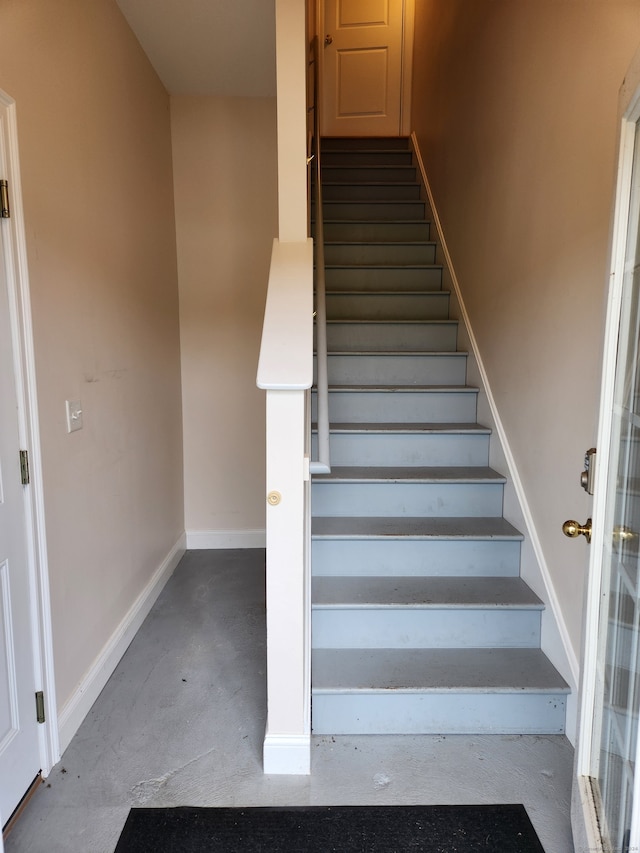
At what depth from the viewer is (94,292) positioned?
2.02m

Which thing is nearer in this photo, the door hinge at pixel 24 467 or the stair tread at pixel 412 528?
the door hinge at pixel 24 467

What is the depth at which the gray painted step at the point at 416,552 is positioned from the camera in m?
2.09

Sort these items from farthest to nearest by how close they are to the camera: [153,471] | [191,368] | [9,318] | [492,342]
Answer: [191,368] → [153,471] → [492,342] → [9,318]

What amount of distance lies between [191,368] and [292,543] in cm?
211

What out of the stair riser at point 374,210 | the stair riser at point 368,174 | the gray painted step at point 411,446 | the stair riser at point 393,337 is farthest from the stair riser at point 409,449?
the stair riser at point 368,174

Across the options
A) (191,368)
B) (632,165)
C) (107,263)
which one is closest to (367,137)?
(191,368)

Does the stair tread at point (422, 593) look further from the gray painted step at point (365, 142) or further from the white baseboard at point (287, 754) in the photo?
the gray painted step at point (365, 142)

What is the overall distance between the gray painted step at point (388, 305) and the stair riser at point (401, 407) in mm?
648

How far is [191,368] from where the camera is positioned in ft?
10.9

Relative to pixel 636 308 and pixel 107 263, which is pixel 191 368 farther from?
pixel 636 308

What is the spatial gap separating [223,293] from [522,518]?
7.27 ft

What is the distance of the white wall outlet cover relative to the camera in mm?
1794

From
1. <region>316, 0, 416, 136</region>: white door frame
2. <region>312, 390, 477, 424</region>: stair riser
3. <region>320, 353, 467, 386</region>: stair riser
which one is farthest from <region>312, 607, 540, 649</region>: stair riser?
<region>316, 0, 416, 136</region>: white door frame

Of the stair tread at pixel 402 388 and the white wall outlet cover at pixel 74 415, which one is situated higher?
the stair tread at pixel 402 388
